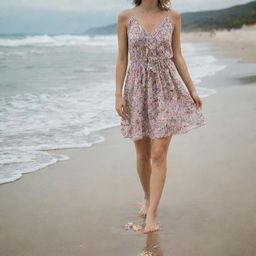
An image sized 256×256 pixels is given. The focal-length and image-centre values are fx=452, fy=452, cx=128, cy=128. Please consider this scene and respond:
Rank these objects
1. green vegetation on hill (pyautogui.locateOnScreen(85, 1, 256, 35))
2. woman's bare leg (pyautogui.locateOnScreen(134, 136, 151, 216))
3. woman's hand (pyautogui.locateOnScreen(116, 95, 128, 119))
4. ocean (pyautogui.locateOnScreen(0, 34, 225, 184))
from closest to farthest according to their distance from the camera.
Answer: woman's hand (pyautogui.locateOnScreen(116, 95, 128, 119)) → woman's bare leg (pyautogui.locateOnScreen(134, 136, 151, 216)) → ocean (pyautogui.locateOnScreen(0, 34, 225, 184)) → green vegetation on hill (pyautogui.locateOnScreen(85, 1, 256, 35))

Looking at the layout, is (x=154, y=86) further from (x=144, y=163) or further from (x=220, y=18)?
(x=220, y=18)

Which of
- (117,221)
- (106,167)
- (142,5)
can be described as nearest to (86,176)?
(106,167)

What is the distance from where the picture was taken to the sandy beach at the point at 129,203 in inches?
117

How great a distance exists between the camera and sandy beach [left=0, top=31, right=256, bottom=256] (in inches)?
117

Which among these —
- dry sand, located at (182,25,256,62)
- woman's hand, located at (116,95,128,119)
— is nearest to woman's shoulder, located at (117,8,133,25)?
woman's hand, located at (116,95,128,119)

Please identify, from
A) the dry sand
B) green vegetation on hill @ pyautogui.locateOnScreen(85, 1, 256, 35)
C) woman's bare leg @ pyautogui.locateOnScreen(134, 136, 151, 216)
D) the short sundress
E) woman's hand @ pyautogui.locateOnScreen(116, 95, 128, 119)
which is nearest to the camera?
the short sundress

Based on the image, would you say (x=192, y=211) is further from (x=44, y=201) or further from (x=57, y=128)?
(x=57, y=128)

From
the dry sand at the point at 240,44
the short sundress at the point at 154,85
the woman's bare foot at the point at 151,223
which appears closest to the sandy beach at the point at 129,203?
the woman's bare foot at the point at 151,223

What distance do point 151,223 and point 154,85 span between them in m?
0.98

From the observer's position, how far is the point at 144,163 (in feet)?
11.5

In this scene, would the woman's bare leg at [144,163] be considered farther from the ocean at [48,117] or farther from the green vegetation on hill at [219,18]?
the green vegetation on hill at [219,18]

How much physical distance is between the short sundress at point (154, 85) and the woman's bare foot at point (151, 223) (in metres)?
0.57

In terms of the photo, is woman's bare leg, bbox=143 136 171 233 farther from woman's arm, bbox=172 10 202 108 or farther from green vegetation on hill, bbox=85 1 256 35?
green vegetation on hill, bbox=85 1 256 35

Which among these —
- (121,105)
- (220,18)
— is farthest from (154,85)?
(220,18)
